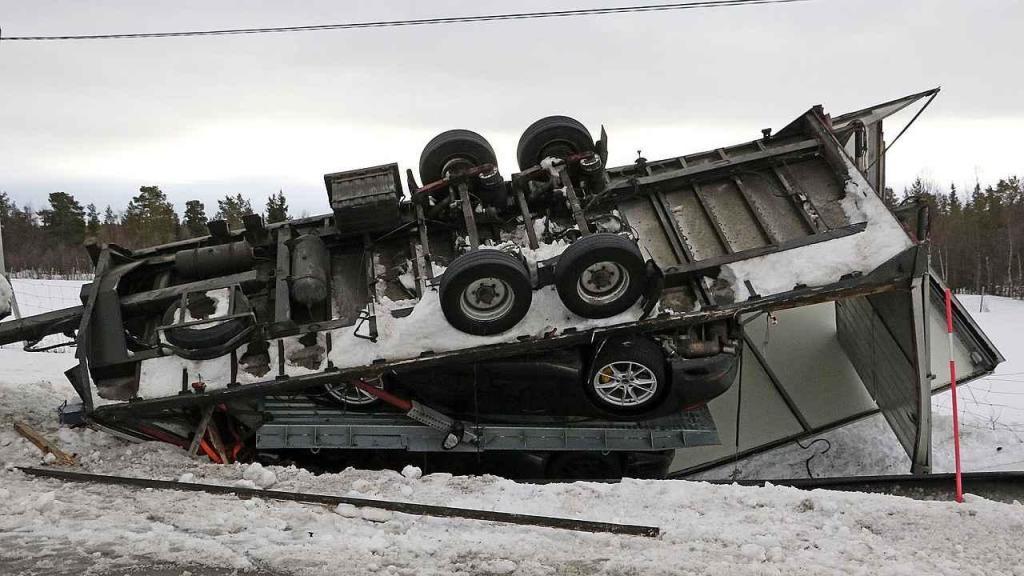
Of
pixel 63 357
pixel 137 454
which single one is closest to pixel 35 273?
pixel 63 357

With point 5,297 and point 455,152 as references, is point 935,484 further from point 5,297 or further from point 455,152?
point 5,297

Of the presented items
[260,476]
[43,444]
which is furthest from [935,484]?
[43,444]

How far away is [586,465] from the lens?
6.17 m

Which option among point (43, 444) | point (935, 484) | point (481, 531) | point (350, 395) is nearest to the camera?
point (481, 531)

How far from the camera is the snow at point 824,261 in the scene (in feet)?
17.8

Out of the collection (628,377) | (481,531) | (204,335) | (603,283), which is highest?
(603,283)

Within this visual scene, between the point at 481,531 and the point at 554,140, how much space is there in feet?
13.2

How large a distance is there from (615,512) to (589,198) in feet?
10.8

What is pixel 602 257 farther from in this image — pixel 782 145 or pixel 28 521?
pixel 28 521

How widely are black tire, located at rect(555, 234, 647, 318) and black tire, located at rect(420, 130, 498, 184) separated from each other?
166cm

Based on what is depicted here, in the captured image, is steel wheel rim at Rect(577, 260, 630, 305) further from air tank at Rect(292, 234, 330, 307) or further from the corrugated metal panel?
the corrugated metal panel

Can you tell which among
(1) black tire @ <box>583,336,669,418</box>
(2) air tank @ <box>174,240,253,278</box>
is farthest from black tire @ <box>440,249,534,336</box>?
(2) air tank @ <box>174,240,253,278</box>

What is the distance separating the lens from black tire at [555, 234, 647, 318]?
508cm

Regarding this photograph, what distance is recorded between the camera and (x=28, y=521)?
389 cm
